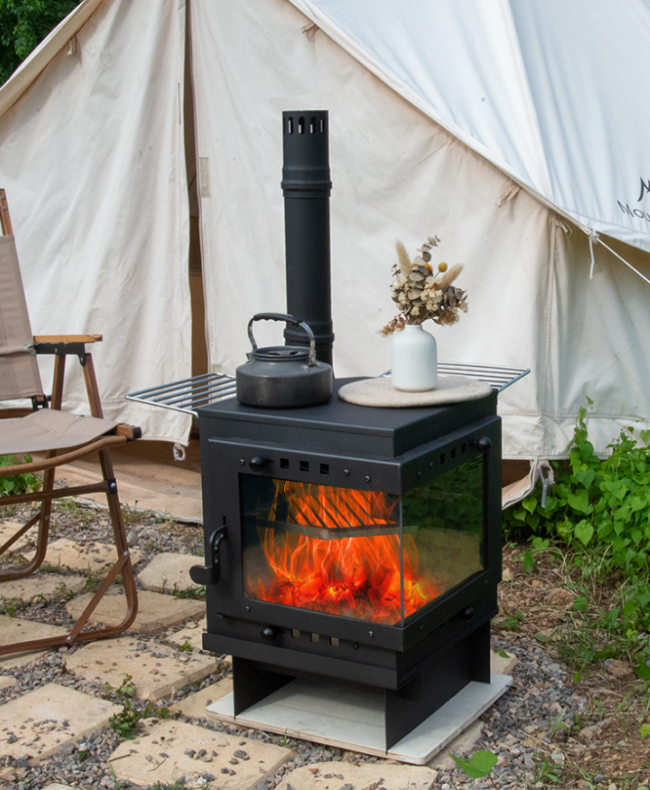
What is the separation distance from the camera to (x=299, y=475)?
6.74ft

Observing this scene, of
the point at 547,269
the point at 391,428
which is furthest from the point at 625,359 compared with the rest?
the point at 391,428

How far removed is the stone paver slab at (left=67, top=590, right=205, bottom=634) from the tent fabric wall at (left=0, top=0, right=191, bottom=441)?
0.93 meters

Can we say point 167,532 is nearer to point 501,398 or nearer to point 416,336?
point 501,398

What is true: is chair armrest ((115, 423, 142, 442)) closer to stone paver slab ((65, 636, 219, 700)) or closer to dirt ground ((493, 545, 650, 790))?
stone paver slab ((65, 636, 219, 700))

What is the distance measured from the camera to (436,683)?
2316 mm

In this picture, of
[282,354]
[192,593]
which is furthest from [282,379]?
[192,593]

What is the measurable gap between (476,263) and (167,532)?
1546 millimetres

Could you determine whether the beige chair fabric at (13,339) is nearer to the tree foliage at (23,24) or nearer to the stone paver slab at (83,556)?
the stone paver slab at (83,556)

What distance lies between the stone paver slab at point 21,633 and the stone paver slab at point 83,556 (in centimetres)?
41

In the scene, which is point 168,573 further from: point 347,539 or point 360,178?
point 360,178

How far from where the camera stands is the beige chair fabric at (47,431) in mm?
2594

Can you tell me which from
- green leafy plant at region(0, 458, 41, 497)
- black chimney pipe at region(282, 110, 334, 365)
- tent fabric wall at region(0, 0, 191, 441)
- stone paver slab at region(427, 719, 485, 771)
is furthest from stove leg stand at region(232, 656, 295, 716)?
green leafy plant at region(0, 458, 41, 497)

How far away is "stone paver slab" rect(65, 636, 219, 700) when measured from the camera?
2.50 metres

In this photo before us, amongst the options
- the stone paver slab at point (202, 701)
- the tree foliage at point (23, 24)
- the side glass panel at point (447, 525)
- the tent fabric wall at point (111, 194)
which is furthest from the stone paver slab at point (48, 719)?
the tree foliage at point (23, 24)
